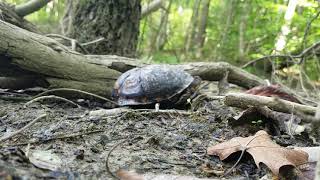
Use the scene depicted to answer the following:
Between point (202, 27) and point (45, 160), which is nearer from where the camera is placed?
point (45, 160)

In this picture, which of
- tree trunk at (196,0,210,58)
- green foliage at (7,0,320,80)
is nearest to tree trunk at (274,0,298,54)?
green foliage at (7,0,320,80)

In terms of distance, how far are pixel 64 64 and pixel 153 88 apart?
0.85 metres

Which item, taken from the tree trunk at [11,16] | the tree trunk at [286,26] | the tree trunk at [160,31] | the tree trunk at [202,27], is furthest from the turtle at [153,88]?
the tree trunk at [202,27]

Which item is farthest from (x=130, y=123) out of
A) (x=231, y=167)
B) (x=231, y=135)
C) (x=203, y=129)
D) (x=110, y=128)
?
(x=231, y=167)

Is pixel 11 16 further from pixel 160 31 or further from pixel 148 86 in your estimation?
pixel 160 31

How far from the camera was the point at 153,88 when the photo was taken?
130 inches


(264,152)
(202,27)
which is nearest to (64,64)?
(264,152)

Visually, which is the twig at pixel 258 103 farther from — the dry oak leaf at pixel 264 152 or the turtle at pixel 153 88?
the turtle at pixel 153 88

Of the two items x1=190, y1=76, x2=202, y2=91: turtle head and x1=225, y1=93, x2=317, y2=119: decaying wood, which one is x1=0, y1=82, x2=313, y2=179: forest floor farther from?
x1=190, y1=76, x2=202, y2=91: turtle head

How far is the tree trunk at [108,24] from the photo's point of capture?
4.44 m

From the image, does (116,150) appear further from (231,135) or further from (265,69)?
(265,69)

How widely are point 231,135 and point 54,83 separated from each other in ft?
5.64

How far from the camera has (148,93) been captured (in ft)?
10.7

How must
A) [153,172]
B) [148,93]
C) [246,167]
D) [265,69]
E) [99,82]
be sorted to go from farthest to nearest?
1. [265,69]
2. [99,82]
3. [148,93]
4. [246,167]
5. [153,172]
